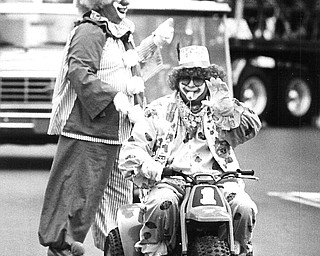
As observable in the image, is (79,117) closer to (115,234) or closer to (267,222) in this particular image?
(115,234)

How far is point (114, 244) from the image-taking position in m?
7.96

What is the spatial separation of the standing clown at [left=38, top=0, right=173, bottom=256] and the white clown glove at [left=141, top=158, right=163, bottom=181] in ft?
4.05

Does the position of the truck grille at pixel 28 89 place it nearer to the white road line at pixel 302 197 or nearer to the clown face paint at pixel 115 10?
the white road line at pixel 302 197

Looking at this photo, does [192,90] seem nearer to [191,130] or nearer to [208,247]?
[191,130]

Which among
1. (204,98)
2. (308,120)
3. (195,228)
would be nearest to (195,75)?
(204,98)

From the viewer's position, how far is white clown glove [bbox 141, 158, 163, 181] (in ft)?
24.1

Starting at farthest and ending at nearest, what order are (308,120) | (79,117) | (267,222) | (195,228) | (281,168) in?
1. (308,120)
2. (281,168)
3. (267,222)
4. (79,117)
5. (195,228)

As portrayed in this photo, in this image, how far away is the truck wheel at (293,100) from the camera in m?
25.6

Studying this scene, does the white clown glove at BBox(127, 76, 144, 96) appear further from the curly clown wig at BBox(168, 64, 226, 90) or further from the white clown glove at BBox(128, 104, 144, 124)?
the curly clown wig at BBox(168, 64, 226, 90)

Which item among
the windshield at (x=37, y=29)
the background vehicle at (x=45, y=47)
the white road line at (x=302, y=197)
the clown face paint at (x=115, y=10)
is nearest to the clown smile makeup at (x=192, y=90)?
the clown face paint at (x=115, y=10)

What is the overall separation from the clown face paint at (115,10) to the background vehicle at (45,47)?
23.4ft

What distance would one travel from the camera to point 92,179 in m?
8.76

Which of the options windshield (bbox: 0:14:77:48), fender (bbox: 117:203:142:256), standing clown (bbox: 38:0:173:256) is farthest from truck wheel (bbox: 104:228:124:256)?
windshield (bbox: 0:14:77:48)

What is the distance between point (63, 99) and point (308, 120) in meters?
17.9
